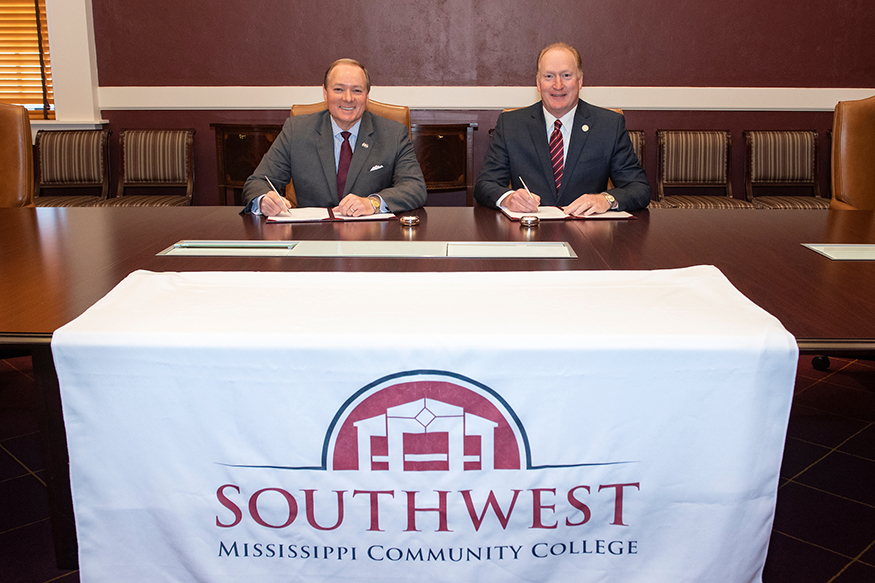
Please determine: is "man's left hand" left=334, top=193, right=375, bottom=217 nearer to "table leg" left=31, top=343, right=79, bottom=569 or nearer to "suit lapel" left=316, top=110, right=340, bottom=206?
"suit lapel" left=316, top=110, right=340, bottom=206

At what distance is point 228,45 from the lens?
503 centimetres

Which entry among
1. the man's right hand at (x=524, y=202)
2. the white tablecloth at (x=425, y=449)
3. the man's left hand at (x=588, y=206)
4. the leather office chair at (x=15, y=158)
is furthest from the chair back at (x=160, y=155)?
the white tablecloth at (x=425, y=449)

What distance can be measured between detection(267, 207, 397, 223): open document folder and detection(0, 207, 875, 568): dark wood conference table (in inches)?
2.7

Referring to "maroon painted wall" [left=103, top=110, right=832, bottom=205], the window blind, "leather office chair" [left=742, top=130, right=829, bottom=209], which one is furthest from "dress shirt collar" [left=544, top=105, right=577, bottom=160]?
the window blind

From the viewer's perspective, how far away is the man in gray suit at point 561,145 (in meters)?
2.79

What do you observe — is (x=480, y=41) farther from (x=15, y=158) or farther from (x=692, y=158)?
(x=15, y=158)

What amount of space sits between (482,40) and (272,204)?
132 inches

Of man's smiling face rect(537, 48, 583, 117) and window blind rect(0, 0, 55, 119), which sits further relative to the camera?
window blind rect(0, 0, 55, 119)

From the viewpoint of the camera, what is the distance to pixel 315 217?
217cm

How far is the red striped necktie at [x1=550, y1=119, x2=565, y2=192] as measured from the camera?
286 cm

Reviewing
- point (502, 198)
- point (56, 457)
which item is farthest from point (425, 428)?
point (502, 198)

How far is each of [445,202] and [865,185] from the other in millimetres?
3171

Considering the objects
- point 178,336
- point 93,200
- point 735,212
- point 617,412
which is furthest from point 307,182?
point 93,200

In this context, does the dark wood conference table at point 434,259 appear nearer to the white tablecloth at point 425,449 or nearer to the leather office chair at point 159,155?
the white tablecloth at point 425,449
